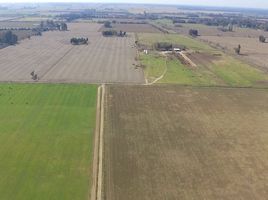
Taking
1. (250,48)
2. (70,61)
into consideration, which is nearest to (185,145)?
(70,61)

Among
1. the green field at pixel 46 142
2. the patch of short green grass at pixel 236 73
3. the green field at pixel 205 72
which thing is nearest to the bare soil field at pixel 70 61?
the green field at pixel 205 72

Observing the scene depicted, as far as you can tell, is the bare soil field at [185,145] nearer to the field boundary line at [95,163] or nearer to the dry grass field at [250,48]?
the field boundary line at [95,163]

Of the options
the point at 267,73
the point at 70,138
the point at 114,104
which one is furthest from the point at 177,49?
the point at 70,138

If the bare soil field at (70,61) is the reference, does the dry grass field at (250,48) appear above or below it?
below

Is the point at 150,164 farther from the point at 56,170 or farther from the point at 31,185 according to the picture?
the point at 31,185

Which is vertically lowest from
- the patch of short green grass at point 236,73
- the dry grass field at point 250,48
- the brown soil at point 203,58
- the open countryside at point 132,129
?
the dry grass field at point 250,48

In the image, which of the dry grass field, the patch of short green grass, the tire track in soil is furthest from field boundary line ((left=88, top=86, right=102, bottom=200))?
the dry grass field
